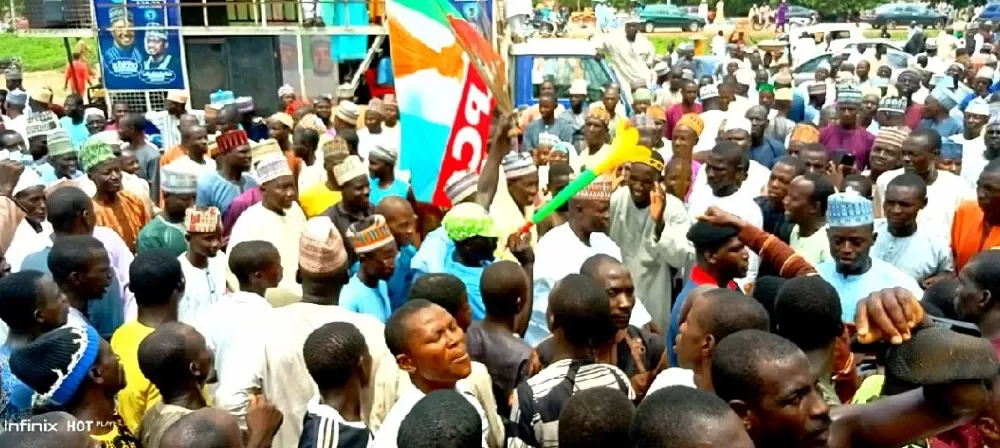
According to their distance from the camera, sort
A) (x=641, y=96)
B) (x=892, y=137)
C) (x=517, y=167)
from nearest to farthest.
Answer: (x=517, y=167) → (x=892, y=137) → (x=641, y=96)

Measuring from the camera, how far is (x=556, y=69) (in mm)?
12312

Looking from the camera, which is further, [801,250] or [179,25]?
[179,25]

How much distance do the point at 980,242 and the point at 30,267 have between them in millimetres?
4976

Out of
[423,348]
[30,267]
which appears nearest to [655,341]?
[423,348]

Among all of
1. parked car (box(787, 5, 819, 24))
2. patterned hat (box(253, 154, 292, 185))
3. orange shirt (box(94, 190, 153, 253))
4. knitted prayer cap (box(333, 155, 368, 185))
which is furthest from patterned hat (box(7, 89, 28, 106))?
parked car (box(787, 5, 819, 24))

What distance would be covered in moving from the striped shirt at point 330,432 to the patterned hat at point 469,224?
1.65m

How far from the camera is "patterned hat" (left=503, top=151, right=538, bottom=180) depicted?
567 cm

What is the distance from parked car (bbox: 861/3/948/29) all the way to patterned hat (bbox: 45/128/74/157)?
35.7m

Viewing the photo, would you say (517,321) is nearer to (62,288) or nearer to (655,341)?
(655,341)

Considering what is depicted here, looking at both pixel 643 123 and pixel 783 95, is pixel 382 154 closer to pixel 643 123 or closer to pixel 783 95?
pixel 643 123

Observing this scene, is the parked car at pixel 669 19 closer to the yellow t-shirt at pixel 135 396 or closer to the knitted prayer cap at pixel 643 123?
the knitted prayer cap at pixel 643 123

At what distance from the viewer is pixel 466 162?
204 inches

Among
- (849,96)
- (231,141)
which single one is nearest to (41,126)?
(231,141)

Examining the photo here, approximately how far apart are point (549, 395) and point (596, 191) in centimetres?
198
